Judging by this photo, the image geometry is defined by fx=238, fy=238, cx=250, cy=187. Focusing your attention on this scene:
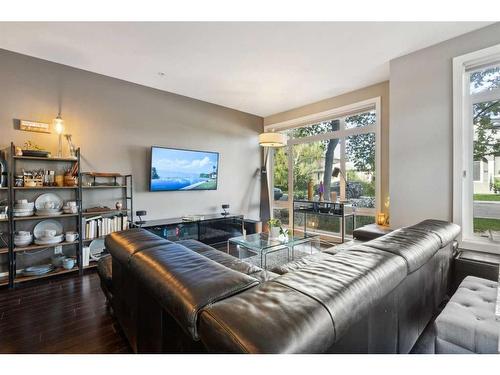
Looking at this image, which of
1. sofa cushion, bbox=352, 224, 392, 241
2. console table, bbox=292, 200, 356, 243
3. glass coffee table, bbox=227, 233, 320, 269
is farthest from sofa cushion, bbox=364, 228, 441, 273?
console table, bbox=292, 200, 356, 243

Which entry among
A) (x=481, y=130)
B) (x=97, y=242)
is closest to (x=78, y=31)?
(x=97, y=242)

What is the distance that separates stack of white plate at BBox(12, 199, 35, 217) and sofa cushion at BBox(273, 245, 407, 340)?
336 centimetres

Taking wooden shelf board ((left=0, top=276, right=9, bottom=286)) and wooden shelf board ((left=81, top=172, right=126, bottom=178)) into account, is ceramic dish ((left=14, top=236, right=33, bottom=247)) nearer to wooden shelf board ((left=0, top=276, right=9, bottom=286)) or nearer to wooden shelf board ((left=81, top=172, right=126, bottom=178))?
wooden shelf board ((left=0, top=276, right=9, bottom=286))

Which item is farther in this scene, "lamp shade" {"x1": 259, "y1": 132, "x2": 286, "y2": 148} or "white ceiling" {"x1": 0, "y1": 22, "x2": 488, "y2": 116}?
"lamp shade" {"x1": 259, "y1": 132, "x2": 286, "y2": 148}

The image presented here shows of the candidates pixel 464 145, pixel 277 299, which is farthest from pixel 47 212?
pixel 464 145

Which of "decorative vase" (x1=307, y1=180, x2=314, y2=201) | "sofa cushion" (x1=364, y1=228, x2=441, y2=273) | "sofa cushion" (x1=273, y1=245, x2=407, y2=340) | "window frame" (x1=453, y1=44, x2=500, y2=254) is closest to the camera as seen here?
"sofa cushion" (x1=273, y1=245, x2=407, y2=340)

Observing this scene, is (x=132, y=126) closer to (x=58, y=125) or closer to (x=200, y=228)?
(x=58, y=125)

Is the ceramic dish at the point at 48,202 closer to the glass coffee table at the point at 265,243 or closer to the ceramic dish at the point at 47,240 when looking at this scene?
the ceramic dish at the point at 47,240

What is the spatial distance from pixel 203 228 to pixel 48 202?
2210 millimetres

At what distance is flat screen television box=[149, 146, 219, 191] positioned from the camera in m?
4.05

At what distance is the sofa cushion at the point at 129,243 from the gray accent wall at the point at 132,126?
224 cm

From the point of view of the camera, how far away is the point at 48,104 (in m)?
3.19
